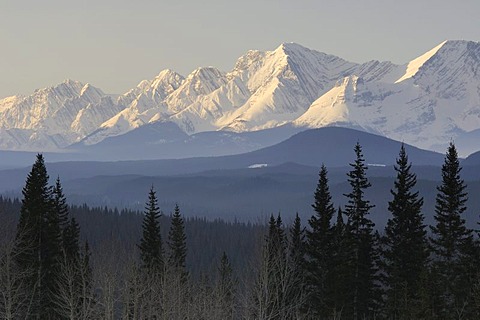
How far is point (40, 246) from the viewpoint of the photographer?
72.9 m

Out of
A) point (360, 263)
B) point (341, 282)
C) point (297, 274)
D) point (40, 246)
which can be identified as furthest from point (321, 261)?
point (40, 246)

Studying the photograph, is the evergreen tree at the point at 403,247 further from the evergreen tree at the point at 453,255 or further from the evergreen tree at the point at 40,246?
the evergreen tree at the point at 40,246

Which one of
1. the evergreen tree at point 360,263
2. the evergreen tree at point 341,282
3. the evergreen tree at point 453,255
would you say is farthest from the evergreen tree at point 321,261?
the evergreen tree at point 453,255

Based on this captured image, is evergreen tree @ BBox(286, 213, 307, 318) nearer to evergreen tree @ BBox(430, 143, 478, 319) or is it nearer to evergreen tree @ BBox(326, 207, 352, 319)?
evergreen tree @ BBox(326, 207, 352, 319)

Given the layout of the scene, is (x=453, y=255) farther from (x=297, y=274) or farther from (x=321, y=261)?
(x=297, y=274)

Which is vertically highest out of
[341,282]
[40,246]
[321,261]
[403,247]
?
[403,247]

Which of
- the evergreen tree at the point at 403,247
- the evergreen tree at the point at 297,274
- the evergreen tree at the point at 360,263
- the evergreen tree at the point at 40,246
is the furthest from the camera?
the evergreen tree at the point at 297,274

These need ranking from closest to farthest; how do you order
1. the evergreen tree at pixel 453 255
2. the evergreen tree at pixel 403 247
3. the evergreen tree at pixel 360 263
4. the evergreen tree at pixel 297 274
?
the evergreen tree at pixel 453 255
the evergreen tree at pixel 403 247
the evergreen tree at pixel 360 263
the evergreen tree at pixel 297 274

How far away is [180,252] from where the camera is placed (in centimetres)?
9494

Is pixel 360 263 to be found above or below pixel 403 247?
below

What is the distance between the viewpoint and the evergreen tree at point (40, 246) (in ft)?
237

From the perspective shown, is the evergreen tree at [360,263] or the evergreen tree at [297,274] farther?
the evergreen tree at [297,274]

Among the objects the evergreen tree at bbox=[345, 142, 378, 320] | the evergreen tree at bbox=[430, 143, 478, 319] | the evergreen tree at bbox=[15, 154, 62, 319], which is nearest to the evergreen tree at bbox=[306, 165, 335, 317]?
the evergreen tree at bbox=[345, 142, 378, 320]

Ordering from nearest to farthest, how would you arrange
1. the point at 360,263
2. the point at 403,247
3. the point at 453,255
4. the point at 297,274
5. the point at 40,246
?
the point at 453,255 < the point at 403,247 < the point at 360,263 < the point at 40,246 < the point at 297,274
